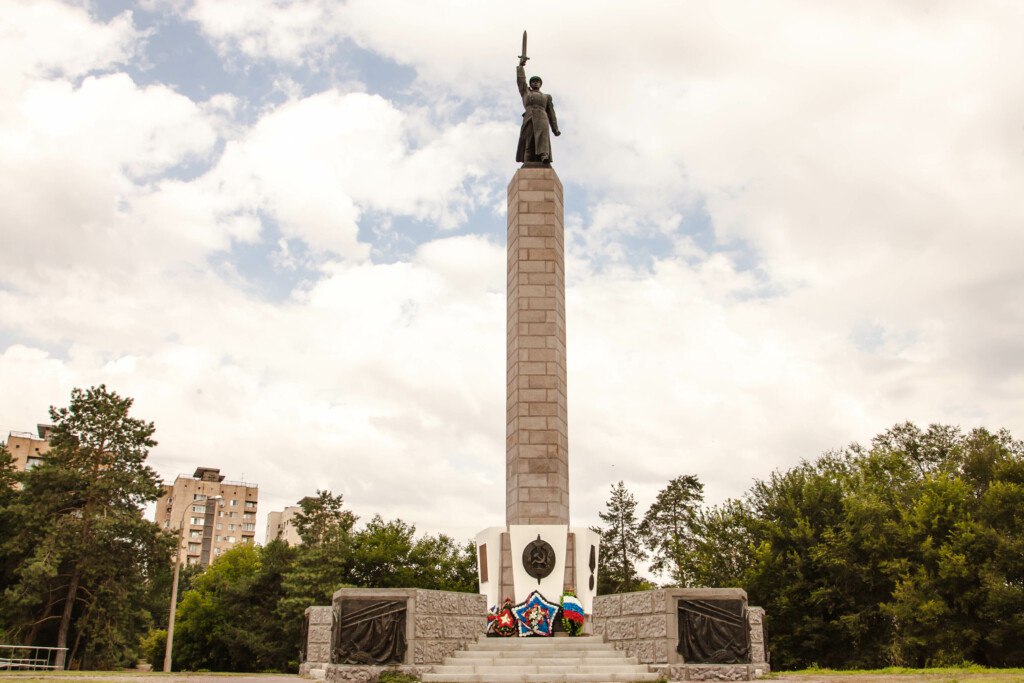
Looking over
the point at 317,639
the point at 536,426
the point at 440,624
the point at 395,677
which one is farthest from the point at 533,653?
the point at 536,426

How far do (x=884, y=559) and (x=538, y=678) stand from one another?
17905 mm

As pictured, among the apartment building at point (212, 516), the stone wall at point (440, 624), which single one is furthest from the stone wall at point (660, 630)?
the apartment building at point (212, 516)

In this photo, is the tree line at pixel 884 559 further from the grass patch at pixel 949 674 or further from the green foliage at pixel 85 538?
the green foliage at pixel 85 538

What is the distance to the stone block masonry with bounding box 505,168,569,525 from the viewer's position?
1947 centimetres

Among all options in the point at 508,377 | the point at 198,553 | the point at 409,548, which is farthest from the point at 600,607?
the point at 198,553

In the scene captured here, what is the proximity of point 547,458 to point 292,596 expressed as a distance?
2324cm

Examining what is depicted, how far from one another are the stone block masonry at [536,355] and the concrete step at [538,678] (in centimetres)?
574

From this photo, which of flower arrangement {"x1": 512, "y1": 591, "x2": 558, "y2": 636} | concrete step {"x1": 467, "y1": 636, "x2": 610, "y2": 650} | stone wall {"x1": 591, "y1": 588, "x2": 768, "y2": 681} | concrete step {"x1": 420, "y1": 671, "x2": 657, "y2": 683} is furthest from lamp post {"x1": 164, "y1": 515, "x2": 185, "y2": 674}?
stone wall {"x1": 591, "y1": 588, "x2": 768, "y2": 681}

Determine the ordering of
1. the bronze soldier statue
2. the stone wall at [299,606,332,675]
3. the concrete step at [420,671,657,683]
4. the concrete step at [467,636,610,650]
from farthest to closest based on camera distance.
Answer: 1. the bronze soldier statue
2. the stone wall at [299,606,332,675]
3. the concrete step at [467,636,610,650]
4. the concrete step at [420,671,657,683]

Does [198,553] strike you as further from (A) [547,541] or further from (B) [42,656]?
(A) [547,541]

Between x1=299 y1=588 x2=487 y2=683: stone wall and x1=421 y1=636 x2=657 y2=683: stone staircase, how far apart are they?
0.71 feet

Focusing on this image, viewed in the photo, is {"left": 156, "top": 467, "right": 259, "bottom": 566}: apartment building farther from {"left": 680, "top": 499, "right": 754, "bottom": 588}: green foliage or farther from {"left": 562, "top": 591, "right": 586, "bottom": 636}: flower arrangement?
{"left": 562, "top": 591, "right": 586, "bottom": 636}: flower arrangement

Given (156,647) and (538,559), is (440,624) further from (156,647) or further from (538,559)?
(156,647)

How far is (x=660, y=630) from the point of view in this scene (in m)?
14.0
